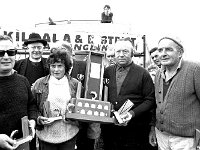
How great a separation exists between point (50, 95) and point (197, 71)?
1510 millimetres

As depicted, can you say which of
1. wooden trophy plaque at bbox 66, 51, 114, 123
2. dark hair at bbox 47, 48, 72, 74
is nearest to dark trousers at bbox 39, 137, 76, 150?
wooden trophy plaque at bbox 66, 51, 114, 123

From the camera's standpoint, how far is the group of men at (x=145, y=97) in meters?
2.44

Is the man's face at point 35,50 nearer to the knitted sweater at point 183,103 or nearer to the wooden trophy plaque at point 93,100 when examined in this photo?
the wooden trophy plaque at point 93,100

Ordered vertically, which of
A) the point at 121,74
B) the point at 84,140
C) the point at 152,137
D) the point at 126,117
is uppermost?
the point at 121,74

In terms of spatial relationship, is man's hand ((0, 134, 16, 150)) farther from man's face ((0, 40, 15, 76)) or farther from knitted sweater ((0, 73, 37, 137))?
man's face ((0, 40, 15, 76))

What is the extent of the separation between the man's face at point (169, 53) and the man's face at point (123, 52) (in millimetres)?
496

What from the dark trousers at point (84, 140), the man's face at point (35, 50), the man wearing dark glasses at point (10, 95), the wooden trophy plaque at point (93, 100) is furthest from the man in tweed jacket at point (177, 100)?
the man's face at point (35, 50)

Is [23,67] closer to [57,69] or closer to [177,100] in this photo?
[57,69]

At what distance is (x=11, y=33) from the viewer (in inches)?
245

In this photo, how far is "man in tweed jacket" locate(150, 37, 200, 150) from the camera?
2.79m

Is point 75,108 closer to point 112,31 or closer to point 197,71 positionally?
point 197,71

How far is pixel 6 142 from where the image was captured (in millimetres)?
2143

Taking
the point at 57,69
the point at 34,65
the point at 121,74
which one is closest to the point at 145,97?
the point at 121,74

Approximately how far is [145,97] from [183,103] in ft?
1.82
